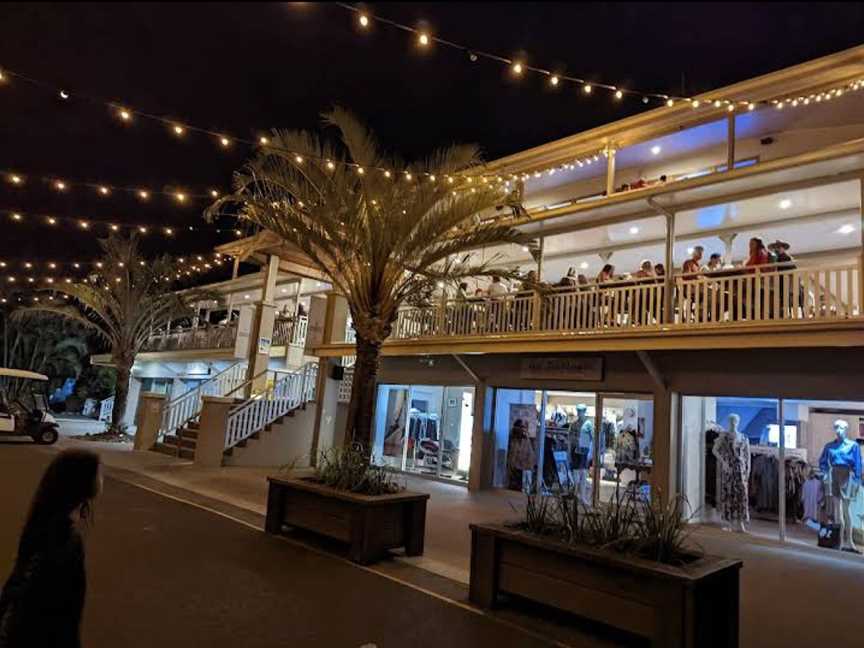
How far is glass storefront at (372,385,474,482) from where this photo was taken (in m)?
14.2

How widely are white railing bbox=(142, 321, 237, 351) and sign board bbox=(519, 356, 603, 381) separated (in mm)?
13086

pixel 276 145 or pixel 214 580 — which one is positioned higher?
pixel 276 145

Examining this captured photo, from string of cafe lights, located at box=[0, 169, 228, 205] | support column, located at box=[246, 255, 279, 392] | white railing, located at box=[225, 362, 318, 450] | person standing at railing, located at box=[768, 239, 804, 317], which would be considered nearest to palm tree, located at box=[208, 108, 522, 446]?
string of cafe lights, located at box=[0, 169, 228, 205]

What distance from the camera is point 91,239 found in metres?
24.5

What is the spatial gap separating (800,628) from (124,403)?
2027cm

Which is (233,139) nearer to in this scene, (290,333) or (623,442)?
(623,442)

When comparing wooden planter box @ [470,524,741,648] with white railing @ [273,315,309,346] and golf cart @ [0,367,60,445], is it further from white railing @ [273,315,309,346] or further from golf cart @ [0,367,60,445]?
white railing @ [273,315,309,346]

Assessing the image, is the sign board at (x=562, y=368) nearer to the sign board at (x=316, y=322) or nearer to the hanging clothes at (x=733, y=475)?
the hanging clothes at (x=733, y=475)

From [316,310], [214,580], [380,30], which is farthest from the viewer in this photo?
[316,310]

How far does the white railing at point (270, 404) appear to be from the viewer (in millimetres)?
14562

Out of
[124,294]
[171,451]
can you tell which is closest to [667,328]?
[171,451]

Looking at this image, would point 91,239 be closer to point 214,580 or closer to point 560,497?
point 214,580

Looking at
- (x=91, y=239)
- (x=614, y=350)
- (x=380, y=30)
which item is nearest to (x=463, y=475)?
(x=614, y=350)

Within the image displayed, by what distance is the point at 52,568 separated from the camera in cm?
245
